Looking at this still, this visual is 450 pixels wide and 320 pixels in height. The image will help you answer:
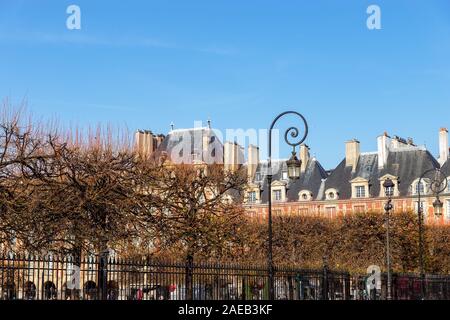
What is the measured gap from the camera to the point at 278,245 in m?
49.2

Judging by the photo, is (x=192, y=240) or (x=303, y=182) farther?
(x=303, y=182)

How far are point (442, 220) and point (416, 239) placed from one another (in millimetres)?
9788

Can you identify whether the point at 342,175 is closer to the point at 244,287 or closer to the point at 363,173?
the point at 363,173

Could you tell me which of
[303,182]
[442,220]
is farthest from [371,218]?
[303,182]

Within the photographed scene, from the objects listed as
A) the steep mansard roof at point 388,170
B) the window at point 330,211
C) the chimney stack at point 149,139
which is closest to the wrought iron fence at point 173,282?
the steep mansard roof at point 388,170

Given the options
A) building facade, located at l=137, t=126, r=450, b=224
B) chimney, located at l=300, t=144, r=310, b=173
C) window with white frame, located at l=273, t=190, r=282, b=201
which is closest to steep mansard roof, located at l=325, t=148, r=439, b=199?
building facade, located at l=137, t=126, r=450, b=224

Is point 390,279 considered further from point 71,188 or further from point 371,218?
point 371,218

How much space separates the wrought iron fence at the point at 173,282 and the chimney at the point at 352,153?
35.3m

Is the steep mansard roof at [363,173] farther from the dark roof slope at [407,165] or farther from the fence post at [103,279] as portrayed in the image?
the fence post at [103,279]

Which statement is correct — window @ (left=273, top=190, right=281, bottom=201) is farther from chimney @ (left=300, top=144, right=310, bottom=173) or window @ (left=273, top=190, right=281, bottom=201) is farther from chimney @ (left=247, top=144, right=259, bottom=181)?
chimney @ (left=300, top=144, right=310, bottom=173)

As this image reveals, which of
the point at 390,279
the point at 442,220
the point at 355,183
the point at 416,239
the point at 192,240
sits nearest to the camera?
the point at 390,279

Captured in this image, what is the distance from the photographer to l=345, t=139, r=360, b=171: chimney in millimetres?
61469

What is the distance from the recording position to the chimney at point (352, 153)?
61469 mm

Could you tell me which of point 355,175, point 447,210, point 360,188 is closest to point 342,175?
point 355,175
